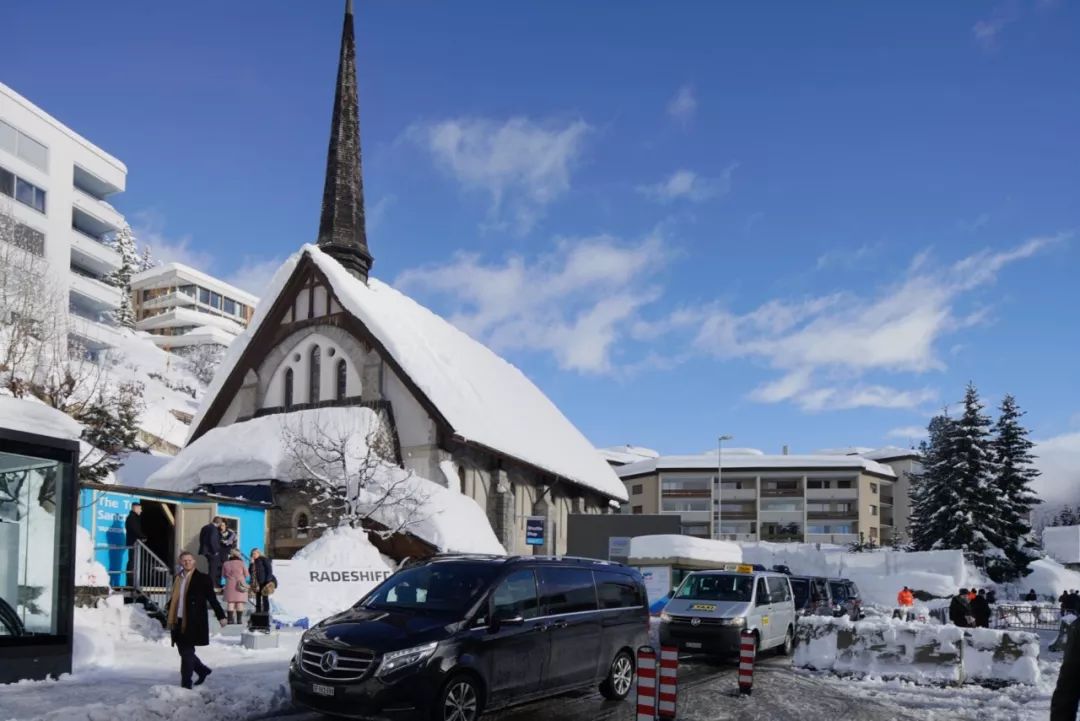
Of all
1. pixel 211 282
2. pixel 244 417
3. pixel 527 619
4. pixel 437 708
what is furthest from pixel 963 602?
pixel 211 282

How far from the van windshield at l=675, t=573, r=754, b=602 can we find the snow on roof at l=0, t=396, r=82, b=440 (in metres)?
11.8

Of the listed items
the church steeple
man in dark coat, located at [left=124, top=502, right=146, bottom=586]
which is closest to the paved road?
man in dark coat, located at [left=124, top=502, right=146, bottom=586]

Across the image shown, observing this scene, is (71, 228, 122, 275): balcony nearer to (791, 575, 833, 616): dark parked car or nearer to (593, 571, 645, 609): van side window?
(791, 575, 833, 616): dark parked car

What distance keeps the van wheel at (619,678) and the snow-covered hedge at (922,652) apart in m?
5.97

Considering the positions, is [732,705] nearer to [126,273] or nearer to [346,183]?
[346,183]

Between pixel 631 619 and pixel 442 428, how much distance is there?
70.6 feet

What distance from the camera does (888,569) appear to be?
177 feet

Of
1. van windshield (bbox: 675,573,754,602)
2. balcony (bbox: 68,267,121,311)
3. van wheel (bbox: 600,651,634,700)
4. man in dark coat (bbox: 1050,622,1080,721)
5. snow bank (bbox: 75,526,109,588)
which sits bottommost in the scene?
van wheel (bbox: 600,651,634,700)

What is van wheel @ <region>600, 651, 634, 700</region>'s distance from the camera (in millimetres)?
12328

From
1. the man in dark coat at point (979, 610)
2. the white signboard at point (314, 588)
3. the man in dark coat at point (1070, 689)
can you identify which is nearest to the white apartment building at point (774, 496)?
the man in dark coat at point (979, 610)

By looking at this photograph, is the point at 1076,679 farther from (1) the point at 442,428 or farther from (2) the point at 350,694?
(1) the point at 442,428

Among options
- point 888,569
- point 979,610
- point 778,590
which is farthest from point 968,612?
point 888,569

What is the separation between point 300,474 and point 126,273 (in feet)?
280

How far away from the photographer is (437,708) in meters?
9.23
